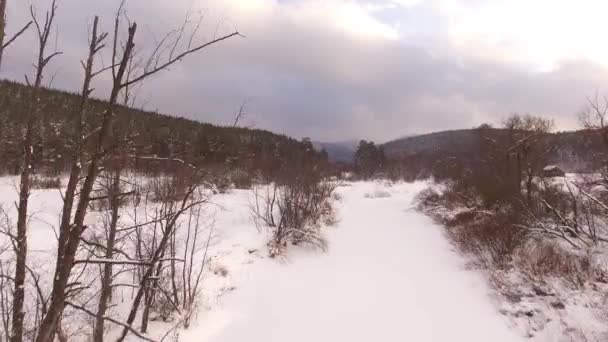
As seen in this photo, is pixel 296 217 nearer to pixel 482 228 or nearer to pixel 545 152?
pixel 482 228

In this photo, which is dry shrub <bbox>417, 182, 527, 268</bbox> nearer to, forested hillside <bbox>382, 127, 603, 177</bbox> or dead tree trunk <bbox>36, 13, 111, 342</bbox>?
forested hillside <bbox>382, 127, 603, 177</bbox>

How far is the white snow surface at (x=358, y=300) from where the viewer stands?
6391 millimetres

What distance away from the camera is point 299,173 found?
46.7ft

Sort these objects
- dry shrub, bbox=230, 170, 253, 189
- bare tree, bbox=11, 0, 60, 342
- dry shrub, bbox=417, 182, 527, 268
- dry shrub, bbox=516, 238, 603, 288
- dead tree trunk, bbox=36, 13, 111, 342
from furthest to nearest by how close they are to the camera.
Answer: dry shrub, bbox=230, 170, 253, 189 → dry shrub, bbox=417, 182, 527, 268 → dry shrub, bbox=516, 238, 603, 288 → bare tree, bbox=11, 0, 60, 342 → dead tree trunk, bbox=36, 13, 111, 342

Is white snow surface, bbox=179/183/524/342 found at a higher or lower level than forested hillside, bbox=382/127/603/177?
lower

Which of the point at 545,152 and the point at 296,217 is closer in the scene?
the point at 296,217

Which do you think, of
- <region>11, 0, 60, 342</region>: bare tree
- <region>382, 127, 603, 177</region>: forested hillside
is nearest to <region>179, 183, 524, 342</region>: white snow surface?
<region>11, 0, 60, 342</region>: bare tree

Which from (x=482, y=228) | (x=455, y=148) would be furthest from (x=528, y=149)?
(x=455, y=148)

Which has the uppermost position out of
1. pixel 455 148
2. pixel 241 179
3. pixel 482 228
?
pixel 455 148

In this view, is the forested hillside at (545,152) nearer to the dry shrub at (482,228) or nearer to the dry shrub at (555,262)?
the dry shrub at (482,228)

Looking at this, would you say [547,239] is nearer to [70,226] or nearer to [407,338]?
[407,338]

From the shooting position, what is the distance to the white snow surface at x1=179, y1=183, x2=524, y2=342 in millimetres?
6391

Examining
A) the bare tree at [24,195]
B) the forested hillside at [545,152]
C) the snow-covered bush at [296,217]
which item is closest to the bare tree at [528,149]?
the forested hillside at [545,152]

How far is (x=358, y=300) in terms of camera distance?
25.4 ft
